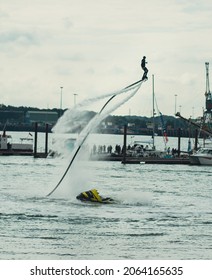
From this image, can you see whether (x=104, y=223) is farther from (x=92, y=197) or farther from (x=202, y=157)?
(x=202, y=157)

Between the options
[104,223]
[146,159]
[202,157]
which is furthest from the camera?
[146,159]

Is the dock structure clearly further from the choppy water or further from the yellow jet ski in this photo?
the yellow jet ski

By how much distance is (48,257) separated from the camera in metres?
40.4

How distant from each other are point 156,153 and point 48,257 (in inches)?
3964

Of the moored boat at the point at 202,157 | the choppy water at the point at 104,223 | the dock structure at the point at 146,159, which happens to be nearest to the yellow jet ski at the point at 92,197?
the choppy water at the point at 104,223

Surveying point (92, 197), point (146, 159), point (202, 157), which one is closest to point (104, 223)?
point (92, 197)

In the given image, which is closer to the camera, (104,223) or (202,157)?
(104,223)

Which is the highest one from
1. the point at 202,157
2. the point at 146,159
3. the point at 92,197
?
the point at 202,157

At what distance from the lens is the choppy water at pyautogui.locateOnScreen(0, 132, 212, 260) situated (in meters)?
42.2

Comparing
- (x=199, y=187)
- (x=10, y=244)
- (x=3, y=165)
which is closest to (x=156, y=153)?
(x=3, y=165)

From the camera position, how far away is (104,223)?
51.0m

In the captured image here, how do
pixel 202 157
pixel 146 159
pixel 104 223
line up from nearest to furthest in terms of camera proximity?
pixel 104 223 → pixel 202 157 → pixel 146 159

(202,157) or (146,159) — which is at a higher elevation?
(202,157)

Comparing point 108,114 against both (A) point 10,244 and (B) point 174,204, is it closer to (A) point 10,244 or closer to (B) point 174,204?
(B) point 174,204
